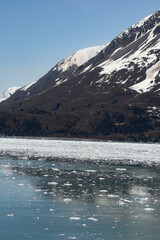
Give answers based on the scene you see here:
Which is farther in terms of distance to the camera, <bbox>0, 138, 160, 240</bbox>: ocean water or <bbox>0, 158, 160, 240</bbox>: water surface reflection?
<bbox>0, 158, 160, 240</bbox>: water surface reflection

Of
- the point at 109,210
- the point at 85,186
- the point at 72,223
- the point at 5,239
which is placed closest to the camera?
the point at 5,239

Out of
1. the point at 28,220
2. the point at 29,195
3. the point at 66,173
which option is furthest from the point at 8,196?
the point at 66,173

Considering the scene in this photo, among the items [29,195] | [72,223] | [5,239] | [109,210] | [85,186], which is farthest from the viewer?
[85,186]

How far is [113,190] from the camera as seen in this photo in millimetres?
56875

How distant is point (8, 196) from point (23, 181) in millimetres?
14004

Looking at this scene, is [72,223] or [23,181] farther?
[23,181]

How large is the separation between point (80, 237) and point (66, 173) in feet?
146

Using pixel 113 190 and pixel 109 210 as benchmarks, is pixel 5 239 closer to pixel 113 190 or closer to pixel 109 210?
pixel 109 210

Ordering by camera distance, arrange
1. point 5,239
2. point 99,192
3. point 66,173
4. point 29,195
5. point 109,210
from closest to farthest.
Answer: point 5,239
point 109,210
point 29,195
point 99,192
point 66,173

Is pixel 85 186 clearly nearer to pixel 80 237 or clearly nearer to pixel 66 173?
pixel 66 173

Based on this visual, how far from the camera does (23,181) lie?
63094 mm

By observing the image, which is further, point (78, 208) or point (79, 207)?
point (79, 207)

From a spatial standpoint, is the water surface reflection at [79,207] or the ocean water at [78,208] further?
the water surface reflection at [79,207]

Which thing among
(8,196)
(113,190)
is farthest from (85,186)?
(8,196)
